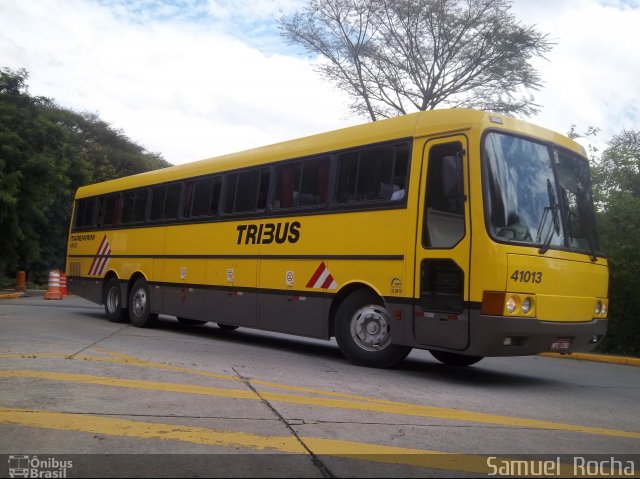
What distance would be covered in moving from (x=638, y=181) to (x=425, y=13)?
30.8ft

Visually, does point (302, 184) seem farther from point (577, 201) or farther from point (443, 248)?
point (577, 201)

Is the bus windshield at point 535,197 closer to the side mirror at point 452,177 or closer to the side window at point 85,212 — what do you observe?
the side mirror at point 452,177

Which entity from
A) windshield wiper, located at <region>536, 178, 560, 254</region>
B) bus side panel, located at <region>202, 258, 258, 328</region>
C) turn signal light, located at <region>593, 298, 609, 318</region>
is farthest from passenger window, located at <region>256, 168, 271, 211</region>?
turn signal light, located at <region>593, 298, 609, 318</region>

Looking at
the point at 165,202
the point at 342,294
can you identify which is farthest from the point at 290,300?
the point at 165,202

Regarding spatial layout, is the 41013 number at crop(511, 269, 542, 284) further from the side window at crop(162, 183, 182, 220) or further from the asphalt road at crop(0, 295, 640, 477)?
the side window at crop(162, 183, 182, 220)

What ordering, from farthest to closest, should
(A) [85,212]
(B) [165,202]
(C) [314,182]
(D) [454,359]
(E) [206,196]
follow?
1. (A) [85,212]
2. (B) [165,202]
3. (E) [206,196]
4. (C) [314,182]
5. (D) [454,359]

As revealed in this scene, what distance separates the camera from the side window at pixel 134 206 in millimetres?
13586

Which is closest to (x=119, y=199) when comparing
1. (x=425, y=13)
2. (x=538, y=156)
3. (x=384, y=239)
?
(x=384, y=239)

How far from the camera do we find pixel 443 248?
7.32 m

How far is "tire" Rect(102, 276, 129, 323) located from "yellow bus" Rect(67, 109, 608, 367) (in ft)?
11.2

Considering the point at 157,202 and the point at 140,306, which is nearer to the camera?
the point at 157,202

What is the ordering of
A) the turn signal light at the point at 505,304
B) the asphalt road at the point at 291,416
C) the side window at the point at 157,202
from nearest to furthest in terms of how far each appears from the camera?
1. the asphalt road at the point at 291,416
2. the turn signal light at the point at 505,304
3. the side window at the point at 157,202

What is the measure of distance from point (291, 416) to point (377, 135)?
4299 mm

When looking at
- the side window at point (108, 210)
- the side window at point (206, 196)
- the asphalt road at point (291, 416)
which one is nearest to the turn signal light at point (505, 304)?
the asphalt road at point (291, 416)
